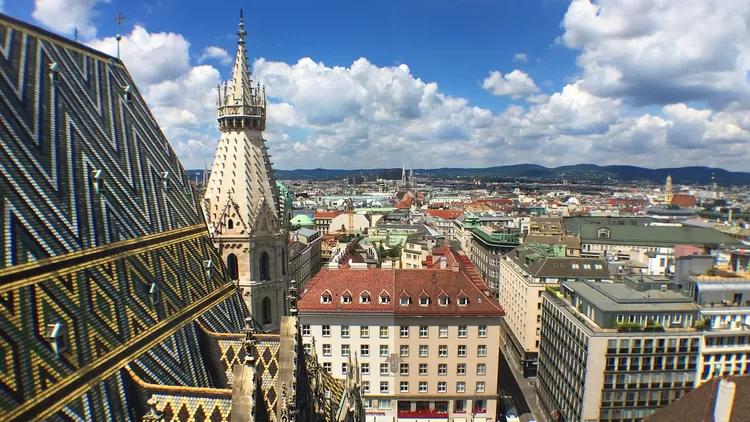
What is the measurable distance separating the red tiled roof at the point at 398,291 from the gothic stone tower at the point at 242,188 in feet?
56.6

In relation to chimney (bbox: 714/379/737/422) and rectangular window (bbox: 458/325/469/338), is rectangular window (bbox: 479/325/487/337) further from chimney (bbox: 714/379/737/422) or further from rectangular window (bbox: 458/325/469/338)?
chimney (bbox: 714/379/737/422)

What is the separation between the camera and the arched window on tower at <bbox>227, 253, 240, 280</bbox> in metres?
27.5

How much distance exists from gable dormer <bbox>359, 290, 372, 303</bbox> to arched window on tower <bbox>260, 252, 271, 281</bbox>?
700 inches

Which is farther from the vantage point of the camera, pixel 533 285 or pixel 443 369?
pixel 533 285

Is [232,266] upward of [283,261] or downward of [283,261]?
upward

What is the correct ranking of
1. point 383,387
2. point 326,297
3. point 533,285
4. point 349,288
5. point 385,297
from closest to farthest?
point 326,297, point 385,297, point 349,288, point 383,387, point 533,285

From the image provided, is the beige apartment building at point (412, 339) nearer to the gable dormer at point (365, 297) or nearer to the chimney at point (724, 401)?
the gable dormer at point (365, 297)

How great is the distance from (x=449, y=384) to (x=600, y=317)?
622 inches

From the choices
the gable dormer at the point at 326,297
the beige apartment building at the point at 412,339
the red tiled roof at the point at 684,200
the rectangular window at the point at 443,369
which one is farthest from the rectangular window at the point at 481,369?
the red tiled roof at the point at 684,200

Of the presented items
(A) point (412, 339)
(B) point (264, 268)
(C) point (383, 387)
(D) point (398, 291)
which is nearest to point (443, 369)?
(A) point (412, 339)

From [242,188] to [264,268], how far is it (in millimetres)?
5244

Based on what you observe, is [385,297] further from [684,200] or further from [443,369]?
[684,200]

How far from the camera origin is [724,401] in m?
27.0

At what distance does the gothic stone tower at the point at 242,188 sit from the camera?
26969 millimetres
